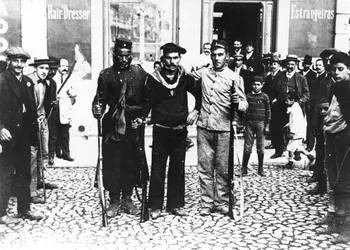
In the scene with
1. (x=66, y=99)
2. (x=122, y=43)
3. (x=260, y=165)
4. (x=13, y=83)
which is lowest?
(x=260, y=165)

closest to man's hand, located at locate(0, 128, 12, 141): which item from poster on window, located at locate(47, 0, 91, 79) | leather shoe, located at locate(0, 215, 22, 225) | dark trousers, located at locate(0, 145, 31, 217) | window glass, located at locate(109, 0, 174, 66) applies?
dark trousers, located at locate(0, 145, 31, 217)

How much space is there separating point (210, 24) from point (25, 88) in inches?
271

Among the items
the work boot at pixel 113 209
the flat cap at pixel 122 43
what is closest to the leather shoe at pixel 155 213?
the work boot at pixel 113 209

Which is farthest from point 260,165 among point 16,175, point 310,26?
point 310,26

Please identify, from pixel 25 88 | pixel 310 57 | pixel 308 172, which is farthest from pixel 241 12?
pixel 25 88

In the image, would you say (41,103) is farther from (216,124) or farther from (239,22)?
(239,22)

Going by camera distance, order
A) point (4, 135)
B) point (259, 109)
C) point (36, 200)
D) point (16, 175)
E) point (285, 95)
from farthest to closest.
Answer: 1. point (285, 95)
2. point (259, 109)
3. point (36, 200)
4. point (16, 175)
5. point (4, 135)

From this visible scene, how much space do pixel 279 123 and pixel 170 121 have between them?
4330 millimetres

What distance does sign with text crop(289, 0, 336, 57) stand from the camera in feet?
37.4

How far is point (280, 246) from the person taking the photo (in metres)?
4.64

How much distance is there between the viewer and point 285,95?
9234 millimetres

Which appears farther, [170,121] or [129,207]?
[129,207]

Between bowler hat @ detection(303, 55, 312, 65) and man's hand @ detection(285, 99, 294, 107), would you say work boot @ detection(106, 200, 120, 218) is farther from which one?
bowler hat @ detection(303, 55, 312, 65)

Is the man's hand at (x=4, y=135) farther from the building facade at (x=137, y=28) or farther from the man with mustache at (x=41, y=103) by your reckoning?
the building facade at (x=137, y=28)
